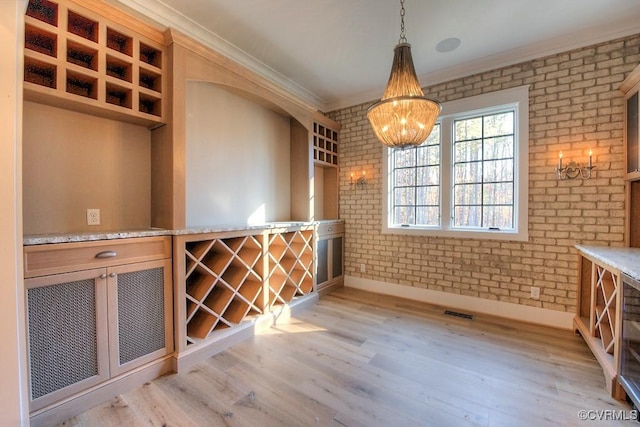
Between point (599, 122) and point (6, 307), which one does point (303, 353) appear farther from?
point (599, 122)

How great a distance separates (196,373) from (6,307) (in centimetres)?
118

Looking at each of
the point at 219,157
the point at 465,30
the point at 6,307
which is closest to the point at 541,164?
the point at 465,30

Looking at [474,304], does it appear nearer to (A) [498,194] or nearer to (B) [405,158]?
(A) [498,194]

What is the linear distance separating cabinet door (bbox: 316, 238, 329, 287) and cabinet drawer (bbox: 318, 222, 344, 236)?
0.11 metres

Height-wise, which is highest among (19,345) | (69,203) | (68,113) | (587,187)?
(68,113)

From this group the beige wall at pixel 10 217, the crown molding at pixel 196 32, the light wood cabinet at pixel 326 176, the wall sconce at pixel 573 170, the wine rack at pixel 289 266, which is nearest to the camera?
the beige wall at pixel 10 217

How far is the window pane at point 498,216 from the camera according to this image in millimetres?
3008

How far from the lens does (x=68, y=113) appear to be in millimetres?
1837

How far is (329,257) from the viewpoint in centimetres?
384

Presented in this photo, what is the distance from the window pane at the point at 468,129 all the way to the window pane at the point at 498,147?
0.15 metres

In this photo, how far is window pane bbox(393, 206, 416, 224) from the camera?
3656 millimetres

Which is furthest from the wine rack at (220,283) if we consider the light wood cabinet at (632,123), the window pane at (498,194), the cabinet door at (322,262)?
the light wood cabinet at (632,123)

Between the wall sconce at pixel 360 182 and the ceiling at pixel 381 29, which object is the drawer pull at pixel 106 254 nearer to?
the ceiling at pixel 381 29

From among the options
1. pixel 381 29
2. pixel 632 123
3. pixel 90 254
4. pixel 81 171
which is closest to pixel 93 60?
pixel 81 171
